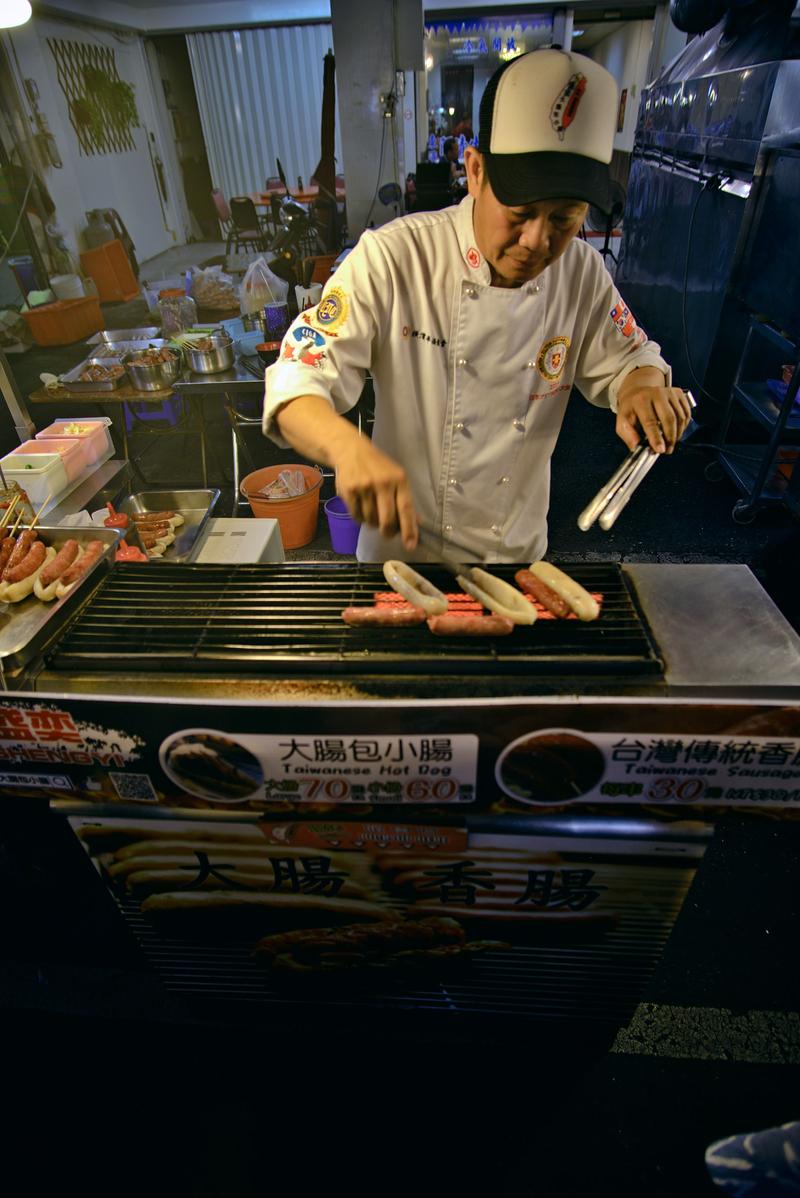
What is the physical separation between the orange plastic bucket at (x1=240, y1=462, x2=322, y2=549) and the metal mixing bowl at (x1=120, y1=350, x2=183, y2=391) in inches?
42.0

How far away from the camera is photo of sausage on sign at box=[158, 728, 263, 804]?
5.84ft

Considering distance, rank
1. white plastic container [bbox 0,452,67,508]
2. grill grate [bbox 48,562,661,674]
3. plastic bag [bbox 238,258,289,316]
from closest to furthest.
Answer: grill grate [bbox 48,562,661,674] < white plastic container [bbox 0,452,67,508] < plastic bag [bbox 238,258,289,316]

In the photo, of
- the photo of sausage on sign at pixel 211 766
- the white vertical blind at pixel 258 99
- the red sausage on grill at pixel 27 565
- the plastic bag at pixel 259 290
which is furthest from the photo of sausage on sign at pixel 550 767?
the white vertical blind at pixel 258 99

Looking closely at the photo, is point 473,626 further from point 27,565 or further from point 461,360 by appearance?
point 27,565

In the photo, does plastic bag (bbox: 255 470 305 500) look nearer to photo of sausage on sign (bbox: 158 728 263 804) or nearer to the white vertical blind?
photo of sausage on sign (bbox: 158 728 263 804)

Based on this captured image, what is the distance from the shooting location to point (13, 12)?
4066 mm

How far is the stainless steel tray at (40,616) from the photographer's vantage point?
6.02 ft

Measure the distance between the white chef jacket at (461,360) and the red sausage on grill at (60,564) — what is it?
943 mm

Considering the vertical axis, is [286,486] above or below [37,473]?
below

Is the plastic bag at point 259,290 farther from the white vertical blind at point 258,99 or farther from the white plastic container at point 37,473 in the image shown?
the white vertical blind at point 258,99

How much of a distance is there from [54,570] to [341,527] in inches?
120

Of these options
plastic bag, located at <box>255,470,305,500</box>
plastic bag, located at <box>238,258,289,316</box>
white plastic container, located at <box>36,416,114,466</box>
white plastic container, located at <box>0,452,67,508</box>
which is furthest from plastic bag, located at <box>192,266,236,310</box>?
white plastic container, located at <box>0,452,67,508</box>

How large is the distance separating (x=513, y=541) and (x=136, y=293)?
14.3 metres

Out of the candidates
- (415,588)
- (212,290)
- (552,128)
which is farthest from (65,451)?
(212,290)
